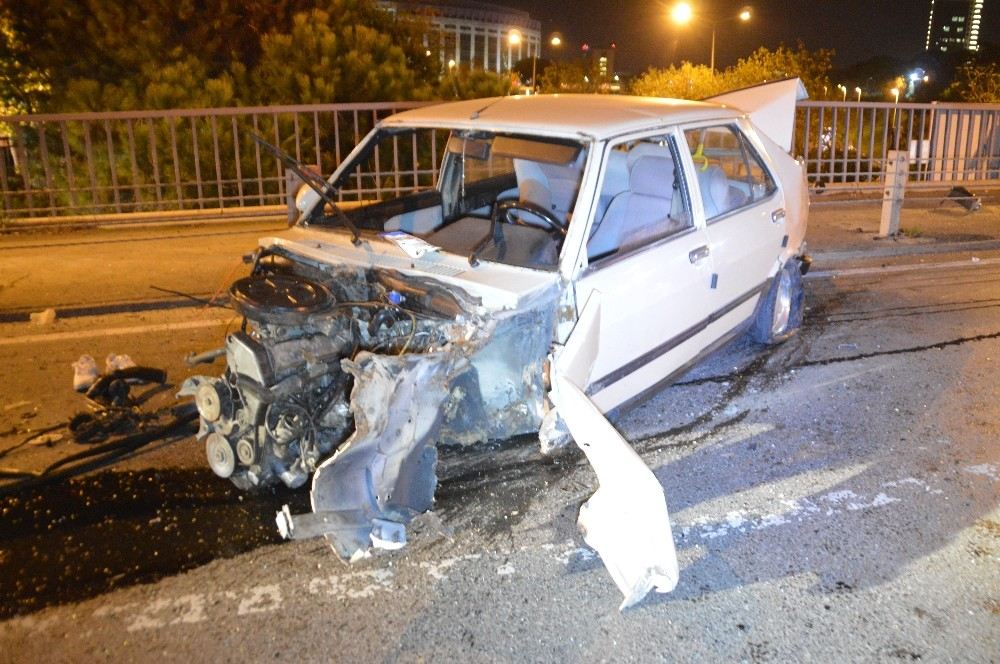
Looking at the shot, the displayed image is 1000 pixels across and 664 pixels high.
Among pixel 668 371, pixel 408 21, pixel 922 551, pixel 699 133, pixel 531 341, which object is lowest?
pixel 922 551

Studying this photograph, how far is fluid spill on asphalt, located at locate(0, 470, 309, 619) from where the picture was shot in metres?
3.55

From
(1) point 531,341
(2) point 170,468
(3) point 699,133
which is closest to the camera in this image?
(1) point 531,341

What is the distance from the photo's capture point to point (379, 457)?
3518 mm

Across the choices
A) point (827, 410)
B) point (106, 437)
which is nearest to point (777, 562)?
point (827, 410)

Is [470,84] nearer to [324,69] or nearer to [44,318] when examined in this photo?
[324,69]

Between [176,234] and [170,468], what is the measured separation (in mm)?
5838

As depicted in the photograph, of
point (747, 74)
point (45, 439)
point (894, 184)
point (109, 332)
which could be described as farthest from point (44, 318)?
point (747, 74)

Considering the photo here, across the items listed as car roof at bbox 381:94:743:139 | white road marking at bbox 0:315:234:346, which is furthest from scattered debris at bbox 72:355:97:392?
car roof at bbox 381:94:743:139

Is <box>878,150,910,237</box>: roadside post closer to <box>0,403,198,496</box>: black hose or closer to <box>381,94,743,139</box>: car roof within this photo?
<box>381,94,743,139</box>: car roof

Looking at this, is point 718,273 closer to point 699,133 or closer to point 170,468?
point 699,133

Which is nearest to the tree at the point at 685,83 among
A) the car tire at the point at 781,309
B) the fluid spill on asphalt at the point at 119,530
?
the car tire at the point at 781,309

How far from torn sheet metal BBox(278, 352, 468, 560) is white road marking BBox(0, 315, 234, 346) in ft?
11.9

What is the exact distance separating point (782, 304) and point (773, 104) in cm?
176

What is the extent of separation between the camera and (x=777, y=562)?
3.67 m
